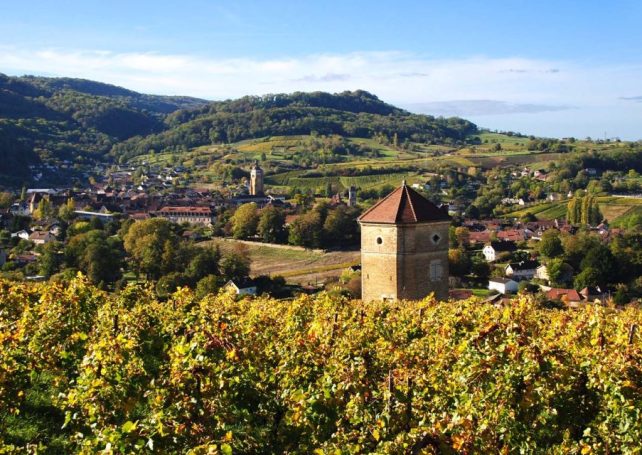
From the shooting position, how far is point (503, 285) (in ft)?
188

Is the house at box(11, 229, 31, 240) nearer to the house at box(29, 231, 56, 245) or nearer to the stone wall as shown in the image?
the house at box(29, 231, 56, 245)

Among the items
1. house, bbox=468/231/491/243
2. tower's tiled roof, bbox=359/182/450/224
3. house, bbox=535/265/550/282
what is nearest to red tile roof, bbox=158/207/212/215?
house, bbox=468/231/491/243

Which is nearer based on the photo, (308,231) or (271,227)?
(308,231)

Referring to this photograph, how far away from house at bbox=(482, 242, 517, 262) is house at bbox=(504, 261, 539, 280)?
518 centimetres

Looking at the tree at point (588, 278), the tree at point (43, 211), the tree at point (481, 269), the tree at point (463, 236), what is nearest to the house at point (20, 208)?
the tree at point (43, 211)

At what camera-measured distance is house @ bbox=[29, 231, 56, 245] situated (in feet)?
239

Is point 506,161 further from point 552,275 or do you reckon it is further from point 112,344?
point 112,344

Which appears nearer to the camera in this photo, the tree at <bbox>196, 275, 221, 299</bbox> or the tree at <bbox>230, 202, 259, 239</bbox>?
the tree at <bbox>196, 275, 221, 299</bbox>

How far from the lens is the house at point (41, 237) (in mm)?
72744

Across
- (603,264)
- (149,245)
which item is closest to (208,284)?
(149,245)

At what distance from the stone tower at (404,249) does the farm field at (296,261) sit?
3590cm

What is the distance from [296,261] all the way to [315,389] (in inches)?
2296

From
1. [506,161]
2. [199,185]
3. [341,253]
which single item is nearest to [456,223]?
[341,253]

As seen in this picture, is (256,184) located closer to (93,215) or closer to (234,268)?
(93,215)
